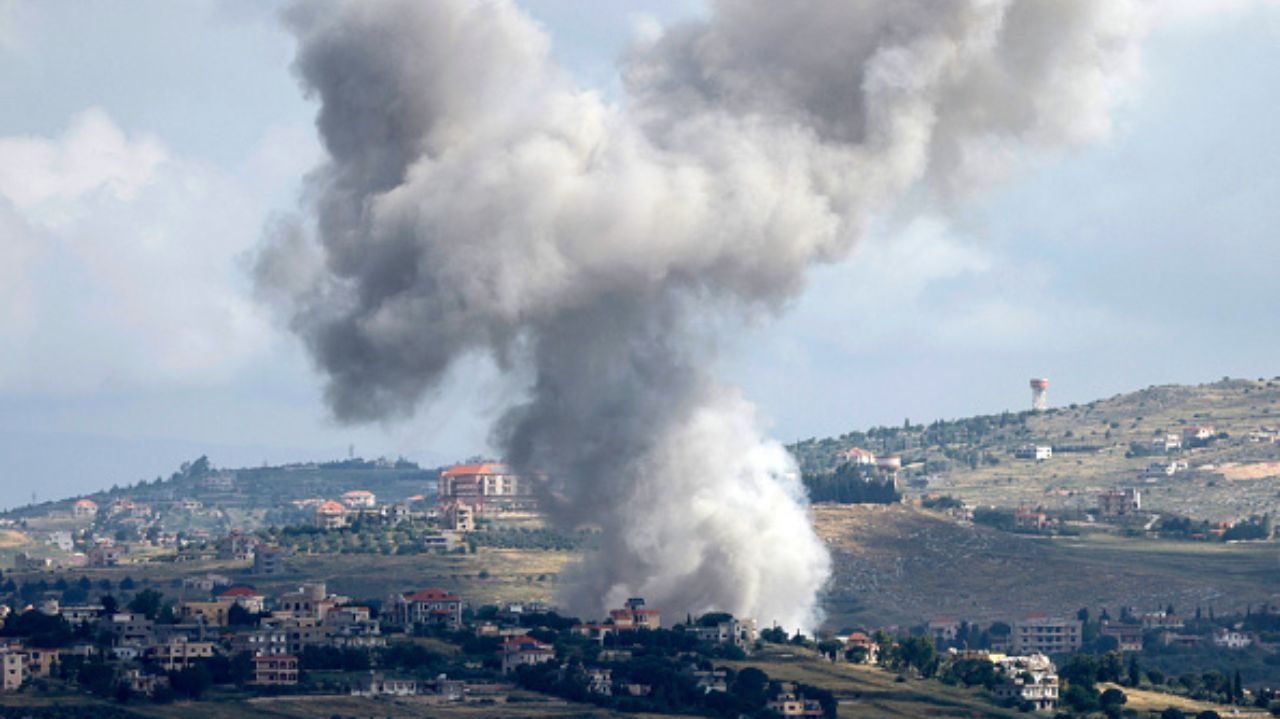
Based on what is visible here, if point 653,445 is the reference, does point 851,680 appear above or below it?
below

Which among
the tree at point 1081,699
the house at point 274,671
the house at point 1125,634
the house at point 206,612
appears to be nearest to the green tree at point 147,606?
the house at point 206,612

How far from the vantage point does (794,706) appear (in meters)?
116

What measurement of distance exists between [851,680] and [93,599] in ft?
200

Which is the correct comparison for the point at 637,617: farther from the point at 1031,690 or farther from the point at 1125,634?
the point at 1125,634

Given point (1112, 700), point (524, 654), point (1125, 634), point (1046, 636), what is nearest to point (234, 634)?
point (524, 654)

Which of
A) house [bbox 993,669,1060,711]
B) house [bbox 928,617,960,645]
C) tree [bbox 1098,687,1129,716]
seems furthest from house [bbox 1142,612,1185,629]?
tree [bbox 1098,687,1129,716]

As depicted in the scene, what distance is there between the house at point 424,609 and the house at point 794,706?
2511 cm

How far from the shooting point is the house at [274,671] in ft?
387

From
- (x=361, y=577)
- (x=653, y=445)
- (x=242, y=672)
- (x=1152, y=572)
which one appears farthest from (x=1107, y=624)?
(x=242, y=672)

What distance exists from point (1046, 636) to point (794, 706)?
5027 centimetres

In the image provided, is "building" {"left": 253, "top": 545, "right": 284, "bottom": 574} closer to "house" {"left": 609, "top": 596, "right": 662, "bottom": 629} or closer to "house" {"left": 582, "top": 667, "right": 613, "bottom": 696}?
"house" {"left": 609, "top": 596, "right": 662, "bottom": 629}

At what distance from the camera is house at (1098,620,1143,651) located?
539 ft

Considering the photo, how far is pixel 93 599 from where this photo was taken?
170m

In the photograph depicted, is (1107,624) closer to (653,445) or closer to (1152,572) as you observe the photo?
(1152,572)
